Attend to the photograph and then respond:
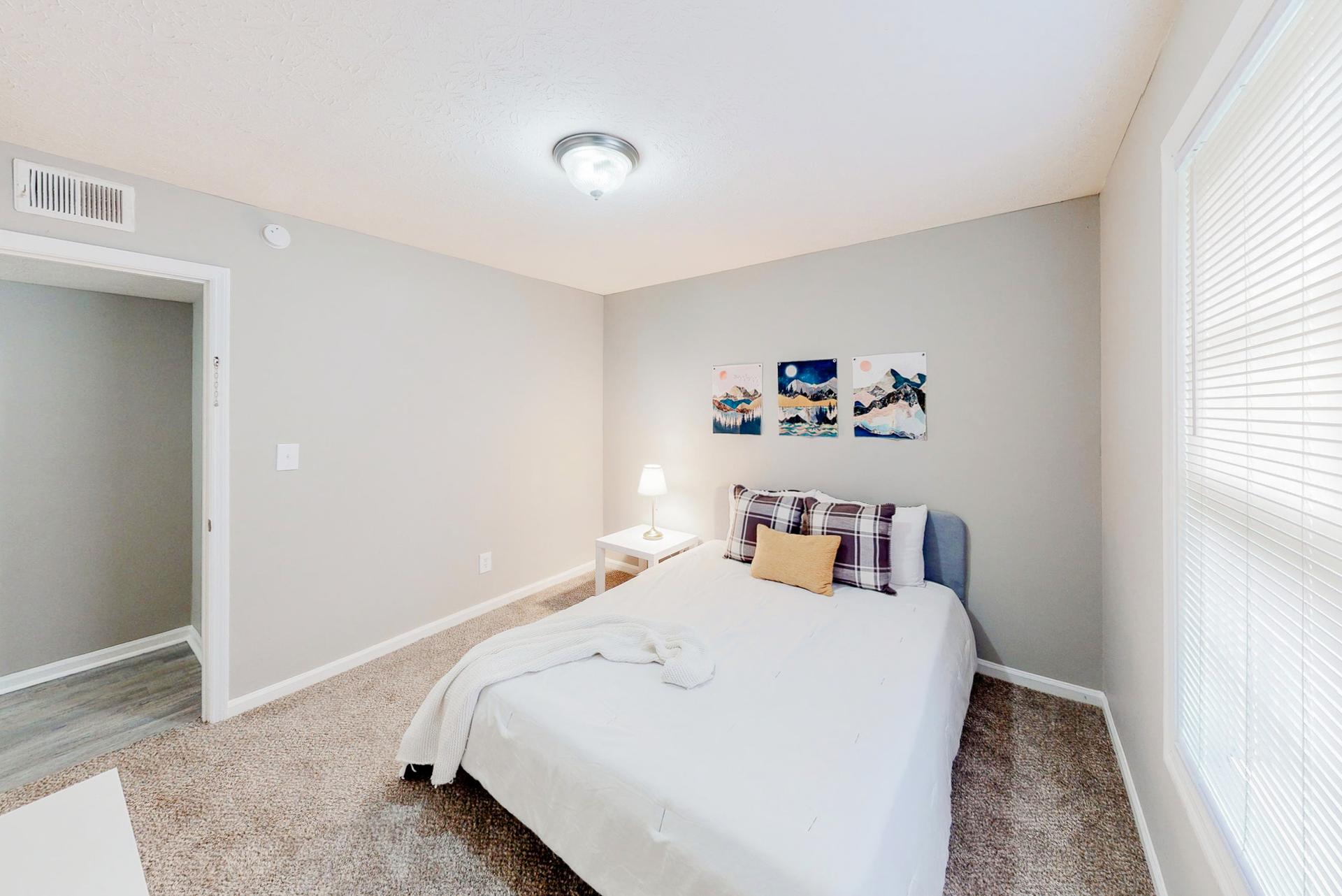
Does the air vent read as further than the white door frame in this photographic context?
No

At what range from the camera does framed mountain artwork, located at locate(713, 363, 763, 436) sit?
3395 millimetres

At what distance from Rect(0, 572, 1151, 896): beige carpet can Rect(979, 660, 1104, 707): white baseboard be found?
60mm

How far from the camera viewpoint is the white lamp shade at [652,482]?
12.0 feet

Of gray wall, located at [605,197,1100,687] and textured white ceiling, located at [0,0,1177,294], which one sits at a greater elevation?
textured white ceiling, located at [0,0,1177,294]

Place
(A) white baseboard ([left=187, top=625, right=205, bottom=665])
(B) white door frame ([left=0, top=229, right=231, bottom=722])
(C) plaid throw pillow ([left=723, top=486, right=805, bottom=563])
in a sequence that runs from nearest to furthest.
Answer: (B) white door frame ([left=0, top=229, right=231, bottom=722]) → (C) plaid throw pillow ([left=723, top=486, right=805, bottom=563]) → (A) white baseboard ([left=187, top=625, right=205, bottom=665])

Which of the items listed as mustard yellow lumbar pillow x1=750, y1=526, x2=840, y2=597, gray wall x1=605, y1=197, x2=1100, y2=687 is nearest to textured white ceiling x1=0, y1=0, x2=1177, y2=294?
gray wall x1=605, y1=197, x2=1100, y2=687

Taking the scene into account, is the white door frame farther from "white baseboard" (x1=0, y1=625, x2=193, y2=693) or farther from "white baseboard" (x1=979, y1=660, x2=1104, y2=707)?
"white baseboard" (x1=979, y1=660, x2=1104, y2=707)

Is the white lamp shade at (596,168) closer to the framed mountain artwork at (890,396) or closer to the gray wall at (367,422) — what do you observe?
the gray wall at (367,422)

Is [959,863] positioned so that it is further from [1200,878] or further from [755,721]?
[755,721]

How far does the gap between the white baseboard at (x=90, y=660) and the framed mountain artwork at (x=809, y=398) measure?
162 inches

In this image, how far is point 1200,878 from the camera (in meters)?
1.14

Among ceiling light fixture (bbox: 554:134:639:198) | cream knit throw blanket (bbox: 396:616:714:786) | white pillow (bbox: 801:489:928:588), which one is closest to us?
cream knit throw blanket (bbox: 396:616:714:786)

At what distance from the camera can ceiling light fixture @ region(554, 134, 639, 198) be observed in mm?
1810

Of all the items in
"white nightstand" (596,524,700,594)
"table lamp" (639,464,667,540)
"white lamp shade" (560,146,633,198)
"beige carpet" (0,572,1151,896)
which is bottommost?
"beige carpet" (0,572,1151,896)
